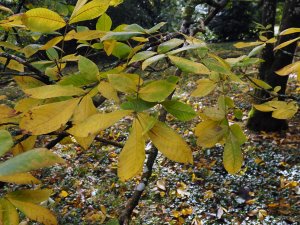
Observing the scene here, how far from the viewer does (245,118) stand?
4.85m

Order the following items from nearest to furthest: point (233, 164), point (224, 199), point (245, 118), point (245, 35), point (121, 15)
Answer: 1. point (233, 164)
2. point (224, 199)
3. point (245, 118)
4. point (121, 15)
5. point (245, 35)

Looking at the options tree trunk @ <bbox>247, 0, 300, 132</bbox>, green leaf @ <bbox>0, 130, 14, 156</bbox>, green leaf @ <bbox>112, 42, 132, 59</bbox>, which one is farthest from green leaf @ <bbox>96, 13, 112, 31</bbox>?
tree trunk @ <bbox>247, 0, 300, 132</bbox>

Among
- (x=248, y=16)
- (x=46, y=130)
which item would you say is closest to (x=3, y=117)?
(x=46, y=130)

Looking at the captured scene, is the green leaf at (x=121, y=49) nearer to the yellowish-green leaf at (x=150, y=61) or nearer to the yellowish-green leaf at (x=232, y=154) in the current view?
the yellowish-green leaf at (x=150, y=61)

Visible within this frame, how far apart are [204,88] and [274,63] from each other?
12.2 ft

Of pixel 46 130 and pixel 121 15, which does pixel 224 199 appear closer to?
pixel 46 130

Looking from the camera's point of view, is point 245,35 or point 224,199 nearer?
point 224,199

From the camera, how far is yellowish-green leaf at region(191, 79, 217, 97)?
822mm

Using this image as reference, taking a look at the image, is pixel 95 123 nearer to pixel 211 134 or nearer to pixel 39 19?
pixel 39 19

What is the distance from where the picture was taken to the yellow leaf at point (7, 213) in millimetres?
462

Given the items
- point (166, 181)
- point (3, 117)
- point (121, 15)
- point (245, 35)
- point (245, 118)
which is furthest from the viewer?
point (245, 35)

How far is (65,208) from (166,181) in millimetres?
1227

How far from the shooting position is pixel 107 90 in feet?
1.79

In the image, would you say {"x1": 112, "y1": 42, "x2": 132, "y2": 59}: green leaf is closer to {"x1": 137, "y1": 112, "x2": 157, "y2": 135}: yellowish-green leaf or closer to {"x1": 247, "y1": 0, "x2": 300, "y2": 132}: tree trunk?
{"x1": 137, "y1": 112, "x2": 157, "y2": 135}: yellowish-green leaf
